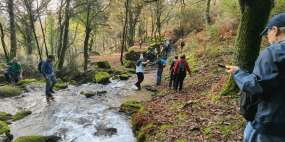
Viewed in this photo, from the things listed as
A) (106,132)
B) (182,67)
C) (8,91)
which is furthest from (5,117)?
(182,67)

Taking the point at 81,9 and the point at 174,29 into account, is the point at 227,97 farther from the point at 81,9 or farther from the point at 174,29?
the point at 174,29

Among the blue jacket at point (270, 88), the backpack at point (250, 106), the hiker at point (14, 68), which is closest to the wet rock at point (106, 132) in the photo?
the backpack at point (250, 106)

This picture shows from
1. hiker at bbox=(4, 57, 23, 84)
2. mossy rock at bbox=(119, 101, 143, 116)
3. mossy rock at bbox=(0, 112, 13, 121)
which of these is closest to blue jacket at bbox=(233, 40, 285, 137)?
mossy rock at bbox=(119, 101, 143, 116)

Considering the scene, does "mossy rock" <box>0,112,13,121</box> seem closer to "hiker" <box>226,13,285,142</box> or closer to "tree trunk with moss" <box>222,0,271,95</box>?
"hiker" <box>226,13,285,142</box>

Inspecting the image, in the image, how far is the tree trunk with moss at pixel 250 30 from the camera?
13.5ft

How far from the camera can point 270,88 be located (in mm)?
1530

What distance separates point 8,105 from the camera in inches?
280

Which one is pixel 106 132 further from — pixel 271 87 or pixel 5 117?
pixel 271 87

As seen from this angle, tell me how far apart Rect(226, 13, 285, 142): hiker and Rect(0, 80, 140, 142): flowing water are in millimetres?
3867

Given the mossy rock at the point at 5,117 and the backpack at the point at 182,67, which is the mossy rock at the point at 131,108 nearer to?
the backpack at the point at 182,67

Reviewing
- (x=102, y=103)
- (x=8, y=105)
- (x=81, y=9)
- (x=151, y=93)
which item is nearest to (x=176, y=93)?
(x=151, y=93)

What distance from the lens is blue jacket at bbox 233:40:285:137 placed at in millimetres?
1508

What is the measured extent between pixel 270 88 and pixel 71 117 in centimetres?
679

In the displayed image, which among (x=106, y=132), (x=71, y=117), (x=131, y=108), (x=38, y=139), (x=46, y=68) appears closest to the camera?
(x=38, y=139)
